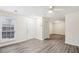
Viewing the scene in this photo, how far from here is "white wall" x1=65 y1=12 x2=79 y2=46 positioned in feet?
13.9

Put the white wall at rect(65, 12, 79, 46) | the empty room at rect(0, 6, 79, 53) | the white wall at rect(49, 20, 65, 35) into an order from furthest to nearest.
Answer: the white wall at rect(49, 20, 65, 35), the white wall at rect(65, 12, 79, 46), the empty room at rect(0, 6, 79, 53)

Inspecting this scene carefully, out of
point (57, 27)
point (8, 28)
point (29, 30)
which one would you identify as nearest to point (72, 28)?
point (29, 30)

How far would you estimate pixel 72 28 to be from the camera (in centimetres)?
446

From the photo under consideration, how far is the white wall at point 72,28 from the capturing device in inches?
167

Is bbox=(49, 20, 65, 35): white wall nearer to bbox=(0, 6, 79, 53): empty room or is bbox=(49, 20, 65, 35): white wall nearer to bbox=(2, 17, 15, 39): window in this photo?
bbox=(0, 6, 79, 53): empty room

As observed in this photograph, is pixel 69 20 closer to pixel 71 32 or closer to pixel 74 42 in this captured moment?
pixel 71 32

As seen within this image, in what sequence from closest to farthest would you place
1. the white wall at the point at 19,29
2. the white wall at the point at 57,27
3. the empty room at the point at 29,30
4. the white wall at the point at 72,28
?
the empty room at the point at 29,30 → the white wall at the point at 72,28 → the white wall at the point at 19,29 → the white wall at the point at 57,27

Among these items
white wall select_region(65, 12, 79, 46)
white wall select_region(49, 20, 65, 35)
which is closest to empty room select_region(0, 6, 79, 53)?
white wall select_region(65, 12, 79, 46)

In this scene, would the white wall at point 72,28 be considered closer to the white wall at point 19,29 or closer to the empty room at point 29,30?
the empty room at point 29,30

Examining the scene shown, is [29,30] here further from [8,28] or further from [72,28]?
[72,28]

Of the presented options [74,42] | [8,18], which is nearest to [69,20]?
[74,42]

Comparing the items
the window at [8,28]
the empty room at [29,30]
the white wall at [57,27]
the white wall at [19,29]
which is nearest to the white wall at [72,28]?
the empty room at [29,30]

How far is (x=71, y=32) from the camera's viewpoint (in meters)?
4.52
